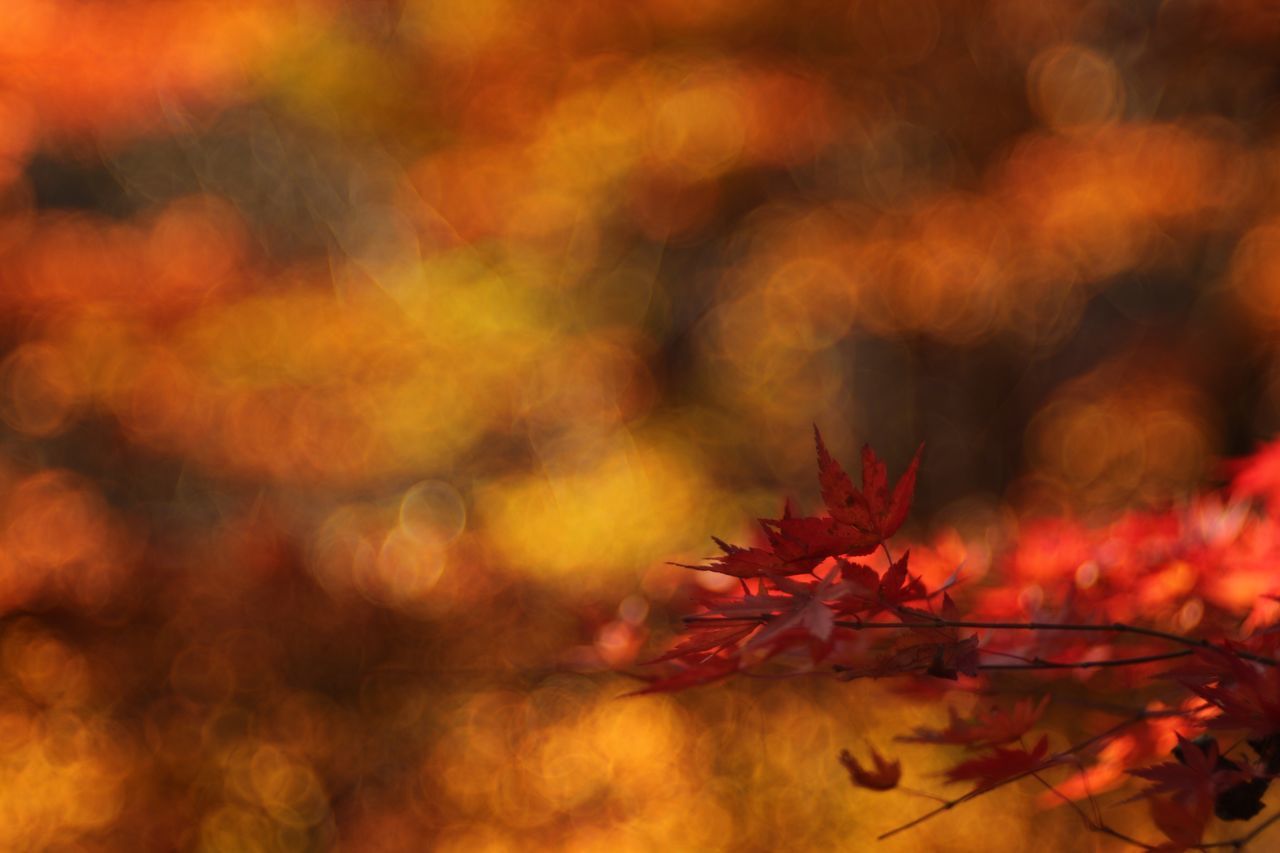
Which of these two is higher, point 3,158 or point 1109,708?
point 1109,708

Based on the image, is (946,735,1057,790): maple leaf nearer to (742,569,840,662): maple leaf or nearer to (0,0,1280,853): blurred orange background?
(742,569,840,662): maple leaf

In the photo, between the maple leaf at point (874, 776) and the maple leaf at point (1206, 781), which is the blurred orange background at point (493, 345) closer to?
the maple leaf at point (874, 776)

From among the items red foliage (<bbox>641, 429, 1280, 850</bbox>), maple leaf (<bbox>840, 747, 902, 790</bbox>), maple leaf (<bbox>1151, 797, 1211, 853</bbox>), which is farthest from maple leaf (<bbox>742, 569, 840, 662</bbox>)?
maple leaf (<bbox>1151, 797, 1211, 853</bbox>)

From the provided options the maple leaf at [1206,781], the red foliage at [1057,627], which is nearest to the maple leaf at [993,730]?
the red foliage at [1057,627]

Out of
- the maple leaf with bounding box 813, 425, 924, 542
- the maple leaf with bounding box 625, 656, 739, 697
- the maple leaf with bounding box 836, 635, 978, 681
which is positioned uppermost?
the maple leaf with bounding box 813, 425, 924, 542

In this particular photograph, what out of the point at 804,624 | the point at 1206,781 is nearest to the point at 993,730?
the point at 1206,781

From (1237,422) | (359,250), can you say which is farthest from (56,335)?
(1237,422)

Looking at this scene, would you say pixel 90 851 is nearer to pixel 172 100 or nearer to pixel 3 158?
pixel 3 158
